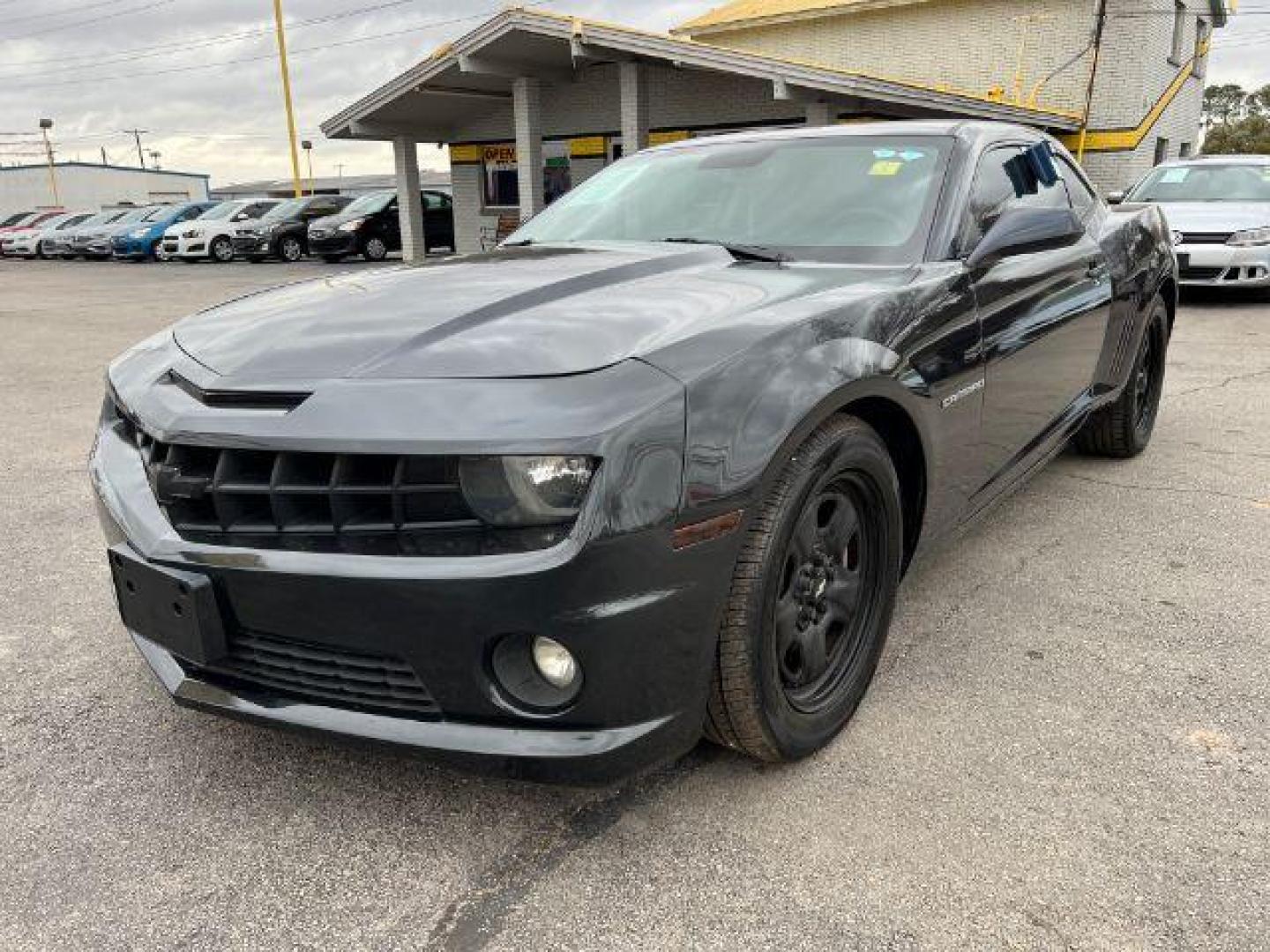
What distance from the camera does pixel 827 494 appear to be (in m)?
2.28

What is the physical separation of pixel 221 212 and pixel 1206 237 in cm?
2195

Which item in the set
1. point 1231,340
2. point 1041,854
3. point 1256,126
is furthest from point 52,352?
point 1256,126

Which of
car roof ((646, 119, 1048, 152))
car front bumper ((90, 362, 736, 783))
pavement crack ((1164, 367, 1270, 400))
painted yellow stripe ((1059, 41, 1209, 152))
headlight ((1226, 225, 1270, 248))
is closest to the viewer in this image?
car front bumper ((90, 362, 736, 783))

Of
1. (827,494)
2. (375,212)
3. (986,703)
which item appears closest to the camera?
(827,494)

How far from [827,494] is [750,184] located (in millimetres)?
1381

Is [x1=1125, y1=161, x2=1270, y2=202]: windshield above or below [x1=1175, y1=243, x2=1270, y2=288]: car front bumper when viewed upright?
above

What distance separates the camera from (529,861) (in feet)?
6.57

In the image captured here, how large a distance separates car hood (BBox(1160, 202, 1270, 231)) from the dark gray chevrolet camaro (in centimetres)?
883

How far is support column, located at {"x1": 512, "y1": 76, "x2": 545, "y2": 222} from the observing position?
18578 mm

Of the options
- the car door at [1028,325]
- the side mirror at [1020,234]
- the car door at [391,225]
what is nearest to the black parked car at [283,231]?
the car door at [391,225]

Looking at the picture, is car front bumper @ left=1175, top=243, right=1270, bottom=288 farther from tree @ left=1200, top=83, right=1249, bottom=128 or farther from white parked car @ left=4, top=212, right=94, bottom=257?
tree @ left=1200, top=83, right=1249, bottom=128

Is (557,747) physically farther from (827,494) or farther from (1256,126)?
(1256,126)

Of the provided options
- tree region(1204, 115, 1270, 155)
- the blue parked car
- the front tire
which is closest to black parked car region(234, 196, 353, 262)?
the blue parked car

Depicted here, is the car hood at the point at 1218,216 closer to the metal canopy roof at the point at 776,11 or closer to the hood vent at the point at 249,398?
the hood vent at the point at 249,398
